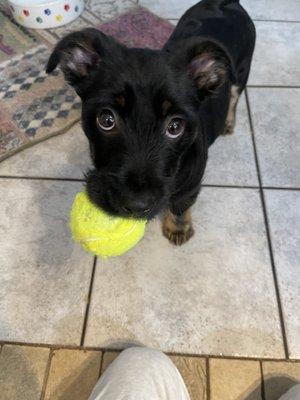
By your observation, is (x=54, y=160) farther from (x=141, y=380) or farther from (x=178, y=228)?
(x=141, y=380)

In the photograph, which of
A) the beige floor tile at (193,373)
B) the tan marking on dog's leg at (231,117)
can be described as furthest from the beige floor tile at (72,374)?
the tan marking on dog's leg at (231,117)

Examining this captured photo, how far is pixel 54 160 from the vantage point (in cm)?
254

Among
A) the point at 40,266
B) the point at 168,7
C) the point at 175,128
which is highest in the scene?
the point at 175,128

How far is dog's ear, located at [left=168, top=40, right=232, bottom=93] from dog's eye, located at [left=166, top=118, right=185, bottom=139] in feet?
0.78

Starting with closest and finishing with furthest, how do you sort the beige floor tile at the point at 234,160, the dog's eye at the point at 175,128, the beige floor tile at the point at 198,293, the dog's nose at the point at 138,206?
the dog's nose at the point at 138,206
the dog's eye at the point at 175,128
the beige floor tile at the point at 198,293
the beige floor tile at the point at 234,160

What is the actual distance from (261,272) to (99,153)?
A: 1060 mm

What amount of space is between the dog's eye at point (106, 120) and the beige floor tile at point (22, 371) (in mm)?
1053

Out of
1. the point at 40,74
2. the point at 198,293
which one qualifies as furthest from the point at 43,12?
the point at 198,293

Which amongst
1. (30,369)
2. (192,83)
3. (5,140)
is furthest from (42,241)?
(192,83)

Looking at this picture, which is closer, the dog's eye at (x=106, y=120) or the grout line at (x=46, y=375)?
the dog's eye at (x=106, y=120)

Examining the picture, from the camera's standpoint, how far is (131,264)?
2088mm

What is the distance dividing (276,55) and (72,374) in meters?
2.84

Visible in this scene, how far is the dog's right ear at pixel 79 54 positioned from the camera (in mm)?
1546

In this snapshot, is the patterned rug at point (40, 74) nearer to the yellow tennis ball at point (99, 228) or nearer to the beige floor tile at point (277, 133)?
the beige floor tile at point (277, 133)
